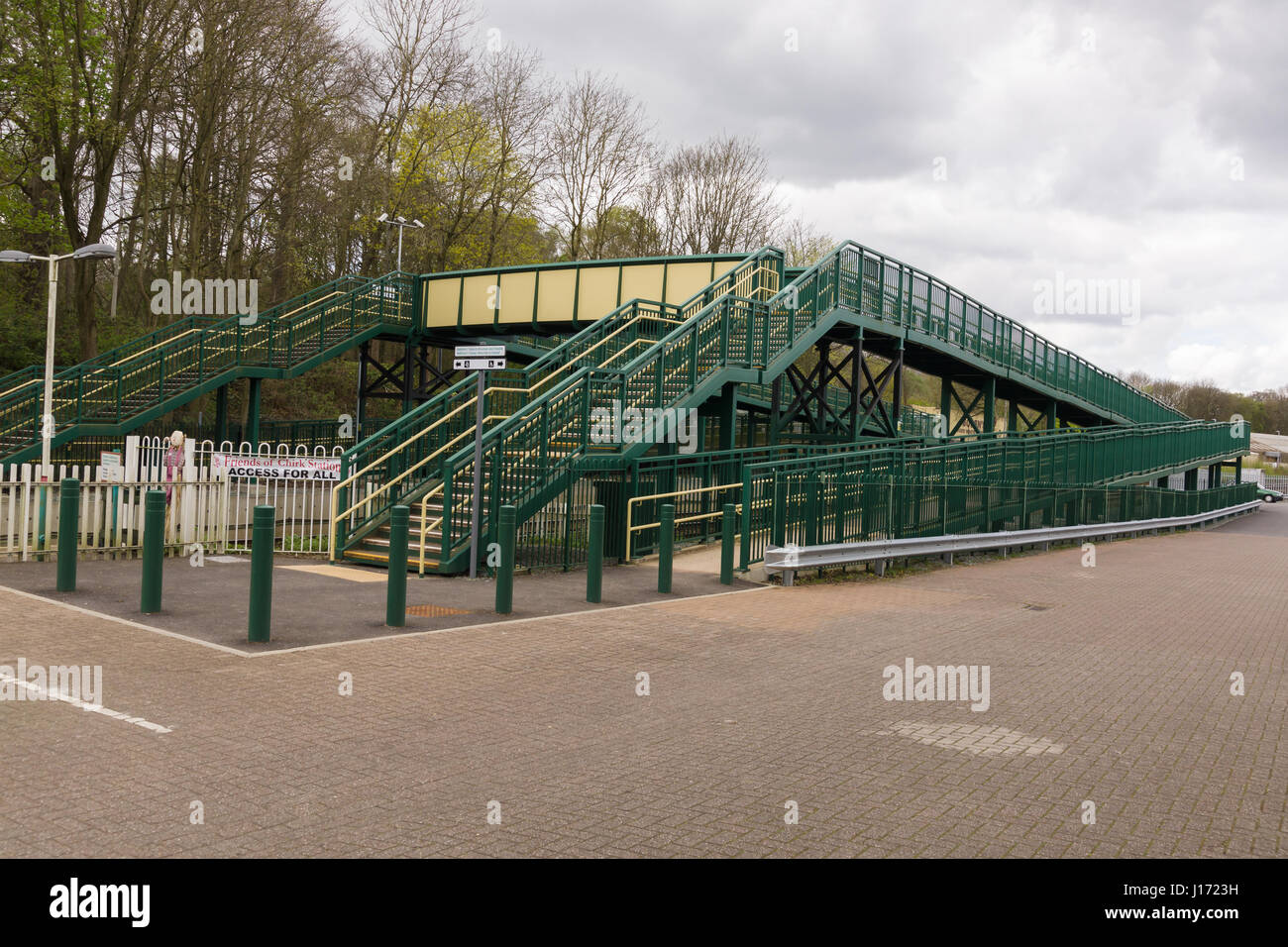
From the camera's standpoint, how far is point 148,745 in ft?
20.3

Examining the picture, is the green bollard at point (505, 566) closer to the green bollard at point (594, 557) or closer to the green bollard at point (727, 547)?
the green bollard at point (594, 557)

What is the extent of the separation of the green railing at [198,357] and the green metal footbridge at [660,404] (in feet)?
0.22

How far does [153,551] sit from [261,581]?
67.1 inches

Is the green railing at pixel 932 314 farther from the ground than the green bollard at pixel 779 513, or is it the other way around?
the green railing at pixel 932 314

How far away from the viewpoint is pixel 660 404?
1852cm

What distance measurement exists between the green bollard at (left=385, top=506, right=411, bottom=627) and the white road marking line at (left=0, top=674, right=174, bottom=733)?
136 inches

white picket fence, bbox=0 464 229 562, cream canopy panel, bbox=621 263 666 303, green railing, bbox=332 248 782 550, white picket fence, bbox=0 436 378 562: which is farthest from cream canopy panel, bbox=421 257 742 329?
white picket fence, bbox=0 464 229 562

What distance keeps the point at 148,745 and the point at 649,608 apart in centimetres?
706

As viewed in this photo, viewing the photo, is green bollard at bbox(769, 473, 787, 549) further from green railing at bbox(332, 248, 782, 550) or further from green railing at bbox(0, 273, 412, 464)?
green railing at bbox(0, 273, 412, 464)

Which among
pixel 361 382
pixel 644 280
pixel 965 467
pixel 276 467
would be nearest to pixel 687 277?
pixel 644 280

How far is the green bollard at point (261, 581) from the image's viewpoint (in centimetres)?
930

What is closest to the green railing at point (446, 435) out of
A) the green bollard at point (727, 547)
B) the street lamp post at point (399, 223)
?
the green bollard at point (727, 547)
